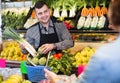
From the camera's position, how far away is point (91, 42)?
5445mm

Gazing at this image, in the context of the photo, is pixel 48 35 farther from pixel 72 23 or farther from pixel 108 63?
pixel 108 63

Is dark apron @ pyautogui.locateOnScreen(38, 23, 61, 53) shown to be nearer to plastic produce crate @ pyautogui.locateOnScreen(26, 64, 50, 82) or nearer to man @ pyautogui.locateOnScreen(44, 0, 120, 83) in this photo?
plastic produce crate @ pyautogui.locateOnScreen(26, 64, 50, 82)

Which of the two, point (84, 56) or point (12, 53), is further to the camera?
point (12, 53)

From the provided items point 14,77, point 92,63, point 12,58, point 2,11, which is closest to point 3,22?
point 2,11

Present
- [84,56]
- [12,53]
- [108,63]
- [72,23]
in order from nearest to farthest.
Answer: [108,63] → [84,56] → [72,23] → [12,53]

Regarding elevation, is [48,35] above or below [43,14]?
below

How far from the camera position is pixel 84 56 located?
16.4ft

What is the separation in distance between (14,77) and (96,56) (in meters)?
2.37

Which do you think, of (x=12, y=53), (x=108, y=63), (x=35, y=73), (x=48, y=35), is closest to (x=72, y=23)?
(x=48, y=35)

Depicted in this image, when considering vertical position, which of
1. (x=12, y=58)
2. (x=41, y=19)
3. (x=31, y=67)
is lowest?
(x=12, y=58)

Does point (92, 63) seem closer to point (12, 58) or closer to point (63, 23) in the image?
point (63, 23)

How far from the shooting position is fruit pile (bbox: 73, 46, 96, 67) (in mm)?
4758

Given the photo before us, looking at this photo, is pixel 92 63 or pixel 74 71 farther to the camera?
pixel 74 71

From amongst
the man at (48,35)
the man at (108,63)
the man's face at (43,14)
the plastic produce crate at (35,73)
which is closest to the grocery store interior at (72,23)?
the man at (48,35)
